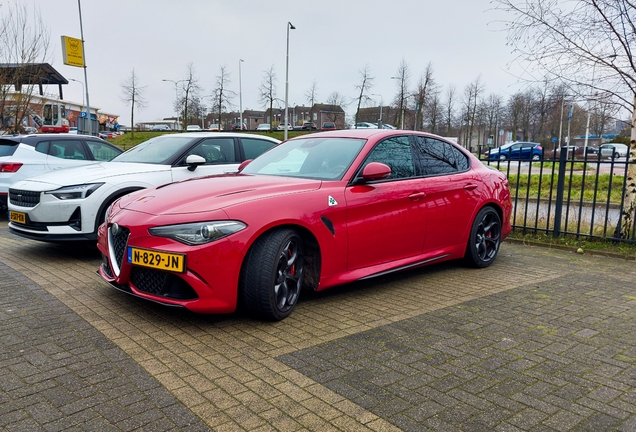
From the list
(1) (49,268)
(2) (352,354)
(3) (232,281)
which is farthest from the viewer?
(1) (49,268)

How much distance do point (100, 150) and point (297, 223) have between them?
7045mm

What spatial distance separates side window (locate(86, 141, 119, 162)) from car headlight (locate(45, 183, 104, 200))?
152 inches

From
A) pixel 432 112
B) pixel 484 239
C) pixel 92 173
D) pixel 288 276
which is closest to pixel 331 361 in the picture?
pixel 288 276

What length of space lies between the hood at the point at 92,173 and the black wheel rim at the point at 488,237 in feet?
13.4

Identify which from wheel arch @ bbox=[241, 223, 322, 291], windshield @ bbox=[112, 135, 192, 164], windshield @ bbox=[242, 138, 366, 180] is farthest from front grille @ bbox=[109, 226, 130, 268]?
windshield @ bbox=[112, 135, 192, 164]

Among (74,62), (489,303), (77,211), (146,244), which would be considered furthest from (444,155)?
(74,62)

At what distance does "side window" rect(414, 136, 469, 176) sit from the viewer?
5.52 meters

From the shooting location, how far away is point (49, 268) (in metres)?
5.83

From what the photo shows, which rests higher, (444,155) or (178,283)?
(444,155)

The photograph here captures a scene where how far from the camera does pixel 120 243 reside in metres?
4.12

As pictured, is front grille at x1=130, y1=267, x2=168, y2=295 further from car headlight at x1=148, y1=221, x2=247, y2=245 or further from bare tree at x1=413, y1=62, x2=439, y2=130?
bare tree at x1=413, y1=62, x2=439, y2=130

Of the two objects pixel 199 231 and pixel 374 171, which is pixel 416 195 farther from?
pixel 199 231

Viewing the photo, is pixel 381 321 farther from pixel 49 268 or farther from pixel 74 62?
pixel 74 62

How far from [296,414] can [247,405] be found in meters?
0.29
